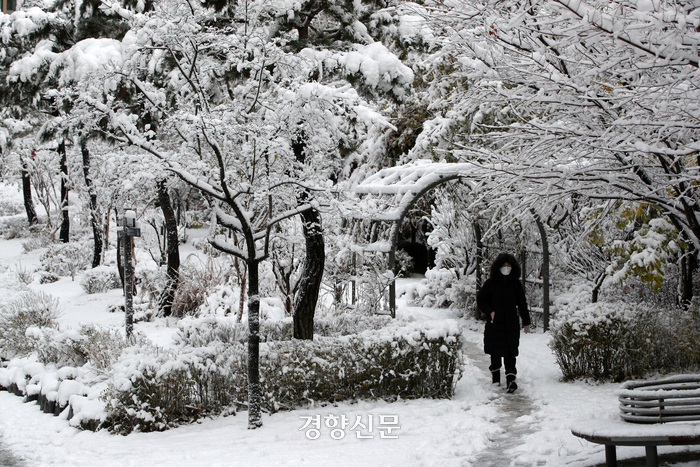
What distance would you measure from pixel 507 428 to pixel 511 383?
1.16m

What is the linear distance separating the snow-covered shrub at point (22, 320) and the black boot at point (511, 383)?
632 centimetres

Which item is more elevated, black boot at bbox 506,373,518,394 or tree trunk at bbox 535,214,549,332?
tree trunk at bbox 535,214,549,332

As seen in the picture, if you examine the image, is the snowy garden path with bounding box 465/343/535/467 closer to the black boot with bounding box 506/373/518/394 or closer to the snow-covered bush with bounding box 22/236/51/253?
the black boot with bounding box 506/373/518/394

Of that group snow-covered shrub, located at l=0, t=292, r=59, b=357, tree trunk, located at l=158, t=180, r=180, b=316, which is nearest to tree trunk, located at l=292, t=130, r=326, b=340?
snow-covered shrub, located at l=0, t=292, r=59, b=357

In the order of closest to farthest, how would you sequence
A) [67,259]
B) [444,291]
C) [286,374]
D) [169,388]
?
[169,388] < [286,374] < [444,291] < [67,259]

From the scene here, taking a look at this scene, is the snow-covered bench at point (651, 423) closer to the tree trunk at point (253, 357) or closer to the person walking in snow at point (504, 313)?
the person walking in snow at point (504, 313)

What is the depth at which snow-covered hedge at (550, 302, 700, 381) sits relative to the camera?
605 centimetres

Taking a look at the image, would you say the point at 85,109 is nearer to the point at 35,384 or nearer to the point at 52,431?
the point at 52,431

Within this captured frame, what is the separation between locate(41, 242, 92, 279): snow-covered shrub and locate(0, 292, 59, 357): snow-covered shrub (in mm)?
7203

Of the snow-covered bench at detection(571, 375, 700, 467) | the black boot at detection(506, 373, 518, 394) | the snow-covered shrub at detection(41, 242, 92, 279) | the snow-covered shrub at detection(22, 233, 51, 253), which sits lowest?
the black boot at detection(506, 373, 518, 394)

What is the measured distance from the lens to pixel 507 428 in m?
4.99

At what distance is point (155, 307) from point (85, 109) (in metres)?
6.79

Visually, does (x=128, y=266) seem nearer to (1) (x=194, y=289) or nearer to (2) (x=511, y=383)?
(1) (x=194, y=289)

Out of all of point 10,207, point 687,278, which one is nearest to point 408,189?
point 687,278
